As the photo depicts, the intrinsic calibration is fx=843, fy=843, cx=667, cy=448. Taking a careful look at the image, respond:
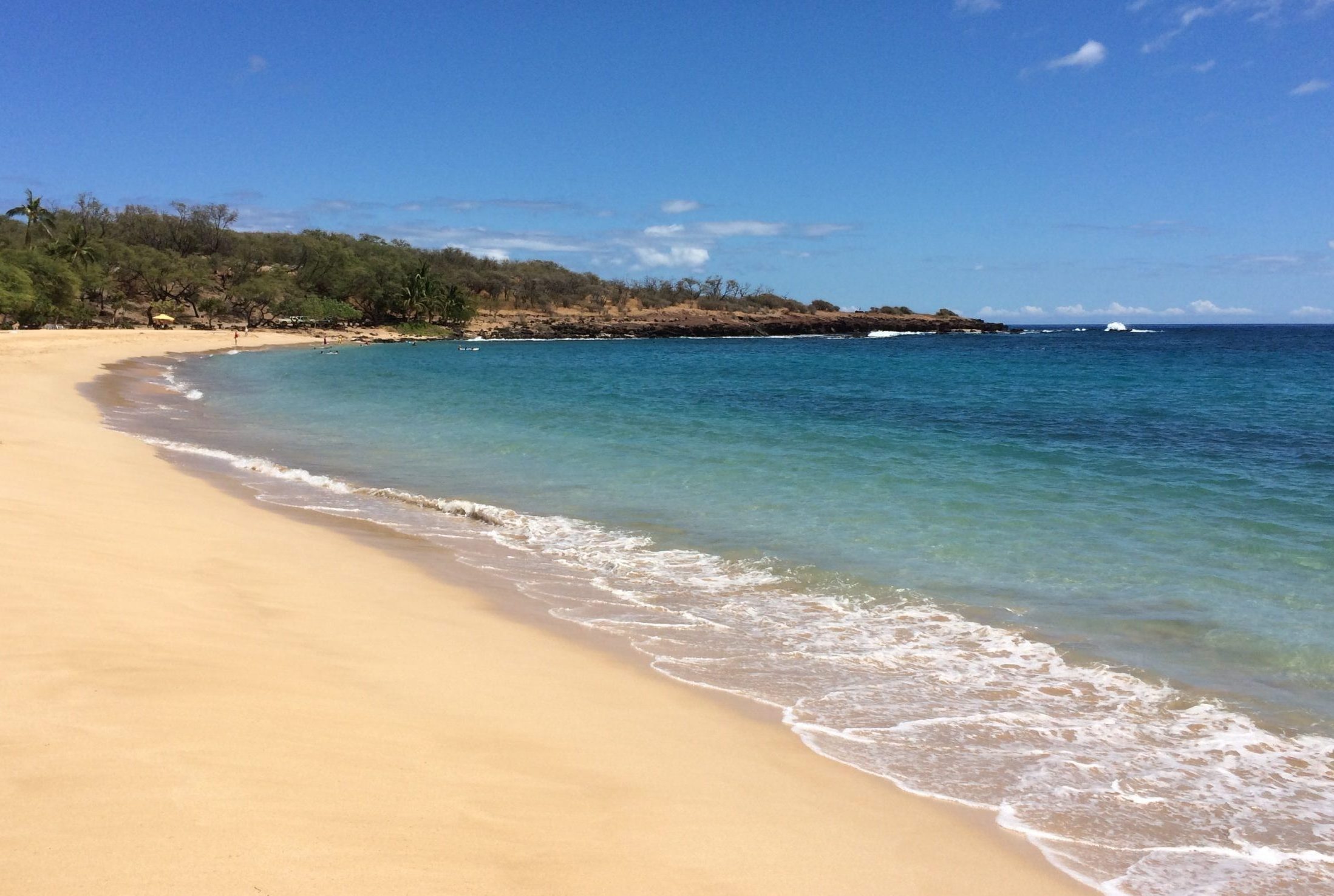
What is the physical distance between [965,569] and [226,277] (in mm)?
92405

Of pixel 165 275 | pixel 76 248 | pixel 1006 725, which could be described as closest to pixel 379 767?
pixel 1006 725

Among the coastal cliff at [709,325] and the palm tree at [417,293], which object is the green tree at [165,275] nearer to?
the palm tree at [417,293]

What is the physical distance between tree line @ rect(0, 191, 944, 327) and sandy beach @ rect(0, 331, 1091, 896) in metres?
56.2

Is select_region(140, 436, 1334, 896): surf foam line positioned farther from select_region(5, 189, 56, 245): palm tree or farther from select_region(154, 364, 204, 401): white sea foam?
select_region(5, 189, 56, 245): palm tree

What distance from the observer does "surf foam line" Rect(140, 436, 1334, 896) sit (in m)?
4.07

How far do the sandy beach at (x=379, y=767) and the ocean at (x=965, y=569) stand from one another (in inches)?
25.2

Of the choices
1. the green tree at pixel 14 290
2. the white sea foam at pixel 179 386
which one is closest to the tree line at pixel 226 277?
the green tree at pixel 14 290

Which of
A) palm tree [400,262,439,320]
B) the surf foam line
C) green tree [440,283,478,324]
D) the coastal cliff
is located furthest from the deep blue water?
the coastal cliff

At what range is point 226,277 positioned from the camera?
85.8 m

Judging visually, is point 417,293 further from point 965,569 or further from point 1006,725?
point 1006,725

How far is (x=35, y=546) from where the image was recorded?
21.8 ft

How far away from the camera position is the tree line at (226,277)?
60.2 m

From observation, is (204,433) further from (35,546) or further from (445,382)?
(445,382)

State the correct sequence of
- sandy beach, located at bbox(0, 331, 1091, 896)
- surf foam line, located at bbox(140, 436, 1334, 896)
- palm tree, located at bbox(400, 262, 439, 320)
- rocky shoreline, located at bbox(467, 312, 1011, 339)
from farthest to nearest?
rocky shoreline, located at bbox(467, 312, 1011, 339) → palm tree, located at bbox(400, 262, 439, 320) → surf foam line, located at bbox(140, 436, 1334, 896) → sandy beach, located at bbox(0, 331, 1091, 896)
